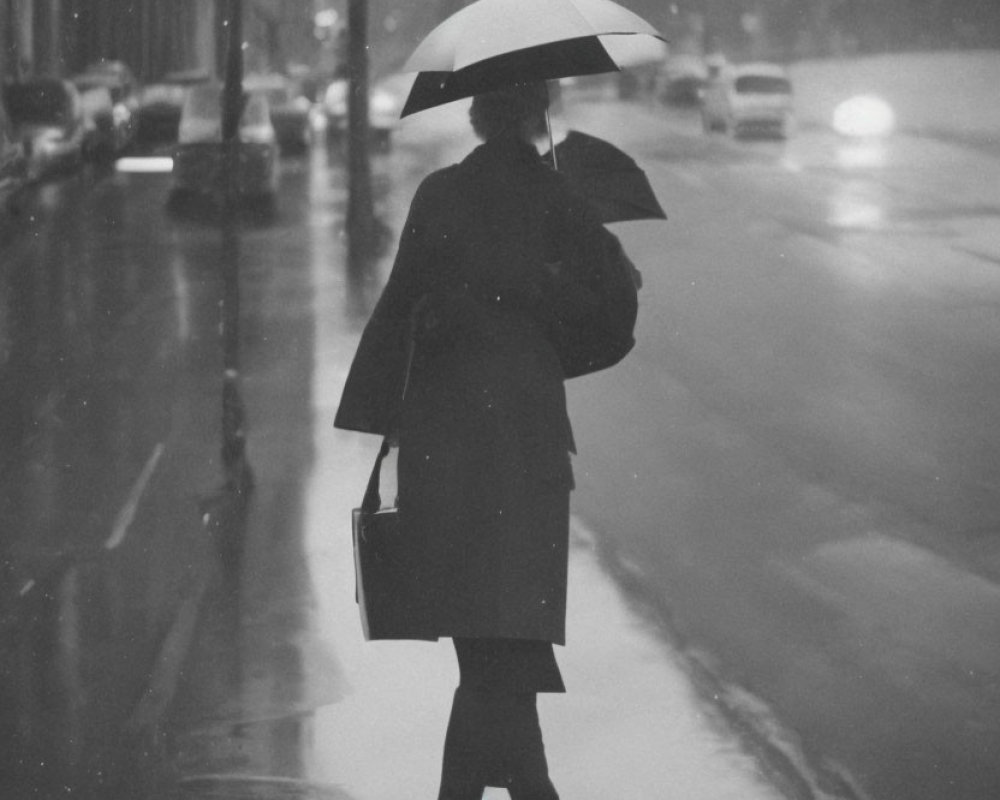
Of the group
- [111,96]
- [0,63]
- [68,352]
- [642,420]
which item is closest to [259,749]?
[642,420]

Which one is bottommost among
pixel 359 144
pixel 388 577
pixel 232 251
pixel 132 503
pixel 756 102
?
pixel 756 102

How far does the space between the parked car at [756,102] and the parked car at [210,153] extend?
1662 cm

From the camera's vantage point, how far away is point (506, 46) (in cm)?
355

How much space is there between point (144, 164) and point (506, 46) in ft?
100

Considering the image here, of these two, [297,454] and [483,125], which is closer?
[483,125]

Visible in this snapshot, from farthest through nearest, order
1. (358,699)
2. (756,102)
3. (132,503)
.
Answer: (756,102) < (132,503) < (358,699)

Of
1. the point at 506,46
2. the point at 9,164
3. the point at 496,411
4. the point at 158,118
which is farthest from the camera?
the point at 158,118

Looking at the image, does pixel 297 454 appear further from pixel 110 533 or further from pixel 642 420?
pixel 642 420

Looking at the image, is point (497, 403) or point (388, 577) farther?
point (388, 577)

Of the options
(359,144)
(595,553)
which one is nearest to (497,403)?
(595,553)

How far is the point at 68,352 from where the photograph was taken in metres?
12.3

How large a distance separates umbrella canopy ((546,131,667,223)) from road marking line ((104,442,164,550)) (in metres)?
3.98

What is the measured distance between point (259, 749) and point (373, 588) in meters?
1.35

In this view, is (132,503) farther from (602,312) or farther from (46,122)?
(46,122)
